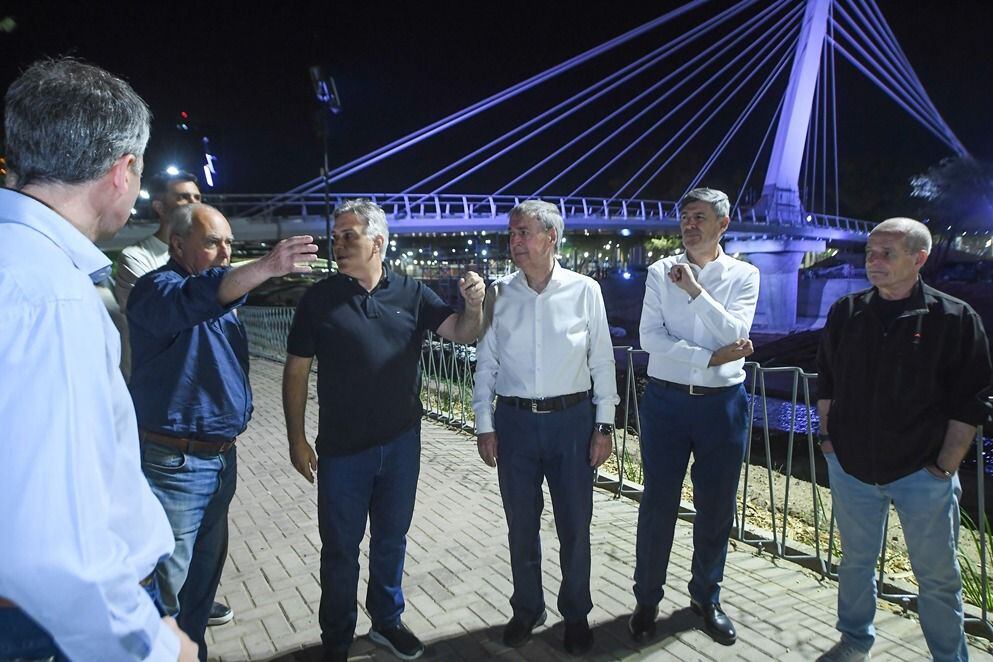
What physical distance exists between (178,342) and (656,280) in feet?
6.92

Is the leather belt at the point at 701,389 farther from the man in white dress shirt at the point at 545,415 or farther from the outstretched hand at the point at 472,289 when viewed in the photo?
the outstretched hand at the point at 472,289

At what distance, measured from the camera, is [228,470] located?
2352 millimetres

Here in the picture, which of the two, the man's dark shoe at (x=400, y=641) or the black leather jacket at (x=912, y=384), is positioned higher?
the black leather jacket at (x=912, y=384)

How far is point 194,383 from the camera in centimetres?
220

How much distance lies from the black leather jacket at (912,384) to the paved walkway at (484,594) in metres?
0.91

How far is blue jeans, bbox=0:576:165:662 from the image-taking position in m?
0.93

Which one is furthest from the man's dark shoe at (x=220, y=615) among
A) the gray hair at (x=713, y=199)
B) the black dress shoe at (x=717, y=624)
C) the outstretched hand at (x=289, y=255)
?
the gray hair at (x=713, y=199)

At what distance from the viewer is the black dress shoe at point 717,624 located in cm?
268

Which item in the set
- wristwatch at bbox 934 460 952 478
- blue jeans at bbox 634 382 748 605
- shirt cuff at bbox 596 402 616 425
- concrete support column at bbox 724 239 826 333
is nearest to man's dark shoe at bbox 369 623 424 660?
blue jeans at bbox 634 382 748 605

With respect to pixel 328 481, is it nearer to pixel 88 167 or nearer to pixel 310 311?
pixel 310 311

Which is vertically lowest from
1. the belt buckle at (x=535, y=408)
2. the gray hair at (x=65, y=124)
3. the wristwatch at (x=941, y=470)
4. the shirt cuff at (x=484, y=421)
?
the wristwatch at (x=941, y=470)

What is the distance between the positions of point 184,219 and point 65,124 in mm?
1286

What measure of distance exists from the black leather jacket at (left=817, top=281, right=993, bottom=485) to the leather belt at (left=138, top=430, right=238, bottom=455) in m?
2.57

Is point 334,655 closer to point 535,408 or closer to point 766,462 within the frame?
point 535,408
